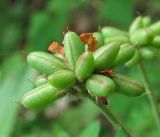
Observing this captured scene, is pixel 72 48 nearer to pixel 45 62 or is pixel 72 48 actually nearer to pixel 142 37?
pixel 45 62

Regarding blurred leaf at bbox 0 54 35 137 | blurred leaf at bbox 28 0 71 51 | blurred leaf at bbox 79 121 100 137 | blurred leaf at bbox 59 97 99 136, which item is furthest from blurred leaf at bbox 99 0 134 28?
blurred leaf at bbox 79 121 100 137

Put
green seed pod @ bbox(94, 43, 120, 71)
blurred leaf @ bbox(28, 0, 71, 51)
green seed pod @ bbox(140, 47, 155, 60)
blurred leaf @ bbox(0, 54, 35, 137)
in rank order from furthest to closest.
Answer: blurred leaf @ bbox(28, 0, 71, 51) < blurred leaf @ bbox(0, 54, 35, 137) < green seed pod @ bbox(140, 47, 155, 60) < green seed pod @ bbox(94, 43, 120, 71)

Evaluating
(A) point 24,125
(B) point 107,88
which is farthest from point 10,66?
(B) point 107,88

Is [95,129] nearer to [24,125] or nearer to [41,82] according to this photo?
[41,82]

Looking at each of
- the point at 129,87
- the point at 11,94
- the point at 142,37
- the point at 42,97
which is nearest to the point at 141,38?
the point at 142,37

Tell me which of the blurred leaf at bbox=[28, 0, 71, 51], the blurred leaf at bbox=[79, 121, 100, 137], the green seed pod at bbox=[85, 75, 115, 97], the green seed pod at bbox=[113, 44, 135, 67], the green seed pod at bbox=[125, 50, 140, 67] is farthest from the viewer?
the blurred leaf at bbox=[28, 0, 71, 51]

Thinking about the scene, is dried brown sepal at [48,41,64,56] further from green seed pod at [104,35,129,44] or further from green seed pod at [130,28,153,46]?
green seed pod at [130,28,153,46]

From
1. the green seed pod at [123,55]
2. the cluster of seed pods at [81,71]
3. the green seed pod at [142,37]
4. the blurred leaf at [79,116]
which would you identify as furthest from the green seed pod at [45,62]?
the blurred leaf at [79,116]
